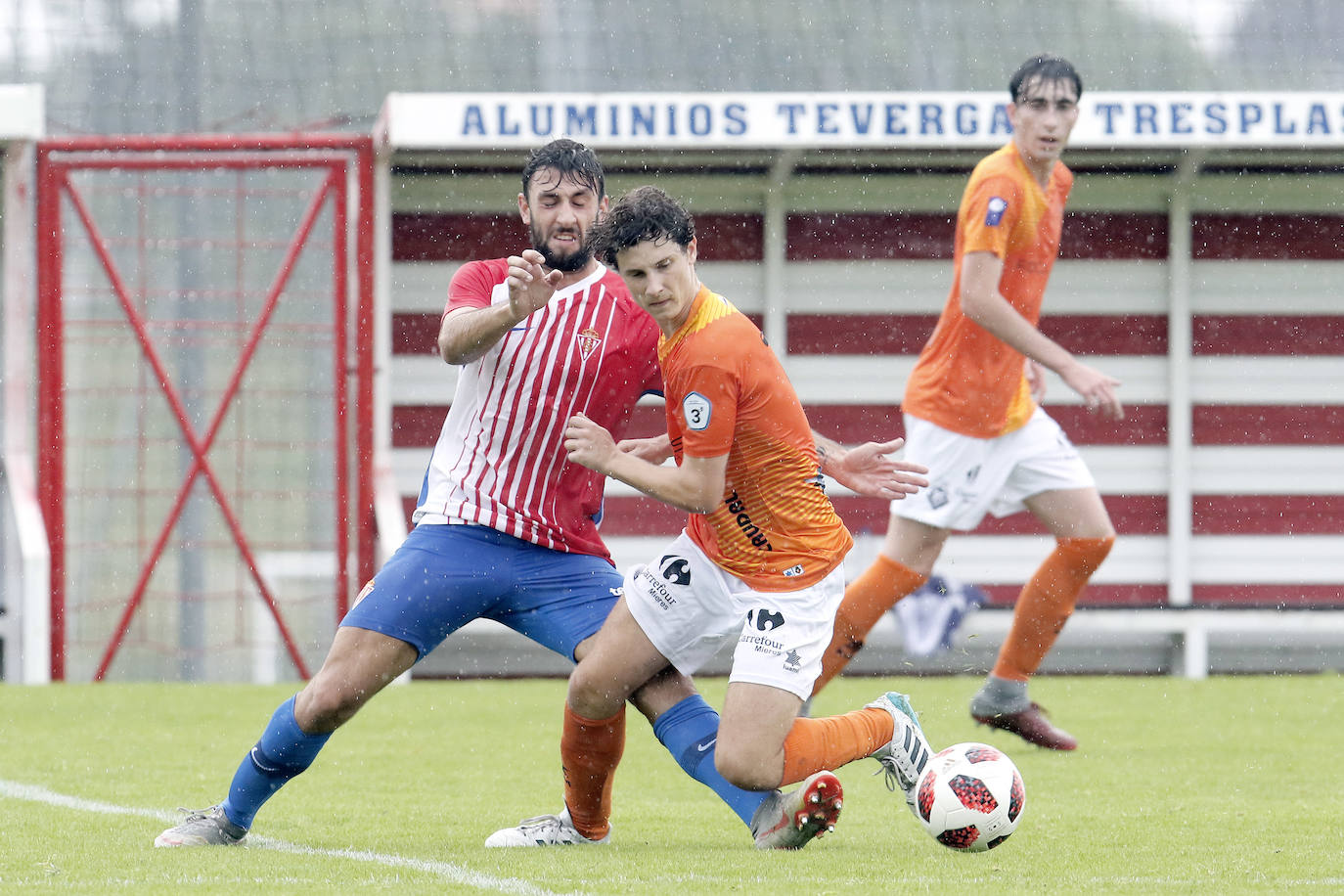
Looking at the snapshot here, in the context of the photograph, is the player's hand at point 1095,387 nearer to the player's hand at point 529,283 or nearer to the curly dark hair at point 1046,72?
the curly dark hair at point 1046,72

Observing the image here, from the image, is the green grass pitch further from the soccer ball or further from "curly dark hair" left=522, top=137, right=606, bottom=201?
"curly dark hair" left=522, top=137, right=606, bottom=201

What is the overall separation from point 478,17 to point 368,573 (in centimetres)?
390

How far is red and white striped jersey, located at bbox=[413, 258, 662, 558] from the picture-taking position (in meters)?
4.78

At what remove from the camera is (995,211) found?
6266 mm

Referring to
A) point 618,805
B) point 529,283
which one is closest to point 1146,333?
point 618,805

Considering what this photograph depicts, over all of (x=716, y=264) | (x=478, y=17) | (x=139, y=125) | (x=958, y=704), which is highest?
(x=478, y=17)

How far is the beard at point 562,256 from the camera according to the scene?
15.4 feet

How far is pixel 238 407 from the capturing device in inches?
425

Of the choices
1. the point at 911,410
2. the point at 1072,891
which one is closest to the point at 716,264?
the point at 911,410

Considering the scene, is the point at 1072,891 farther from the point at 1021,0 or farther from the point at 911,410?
the point at 1021,0

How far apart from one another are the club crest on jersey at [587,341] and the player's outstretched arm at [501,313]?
0.85 ft

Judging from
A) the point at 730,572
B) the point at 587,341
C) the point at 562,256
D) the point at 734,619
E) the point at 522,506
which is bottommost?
the point at 734,619

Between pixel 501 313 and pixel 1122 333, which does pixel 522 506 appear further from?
pixel 1122 333

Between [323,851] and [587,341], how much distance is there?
1.44 m
